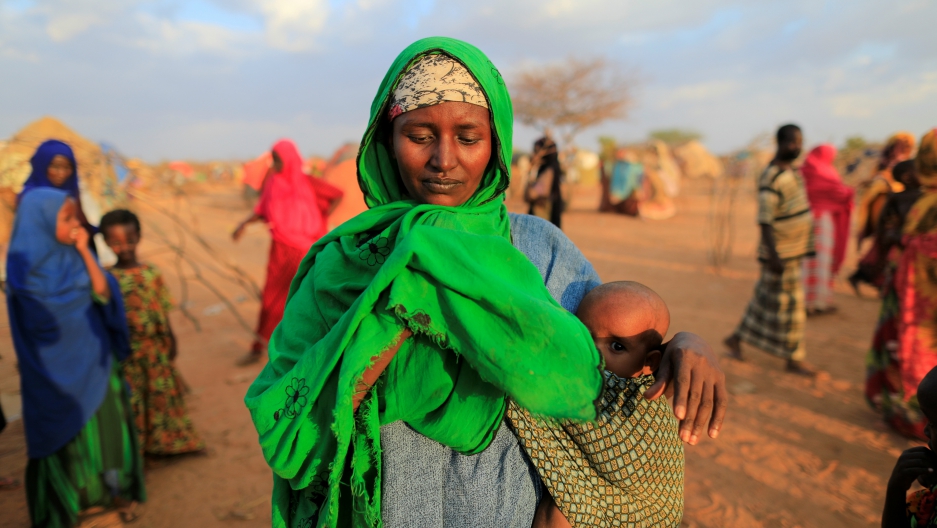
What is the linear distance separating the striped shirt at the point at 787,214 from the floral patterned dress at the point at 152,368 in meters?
5.29

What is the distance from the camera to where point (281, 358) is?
1.29 metres

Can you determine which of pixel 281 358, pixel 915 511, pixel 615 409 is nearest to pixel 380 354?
pixel 281 358

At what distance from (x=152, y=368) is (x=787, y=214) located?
5.69 m

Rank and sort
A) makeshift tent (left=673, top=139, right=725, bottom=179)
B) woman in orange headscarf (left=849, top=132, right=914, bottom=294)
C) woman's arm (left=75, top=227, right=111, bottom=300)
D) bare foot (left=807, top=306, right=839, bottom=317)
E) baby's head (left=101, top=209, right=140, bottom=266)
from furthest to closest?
makeshift tent (left=673, top=139, right=725, bottom=179)
bare foot (left=807, top=306, right=839, bottom=317)
woman in orange headscarf (left=849, top=132, right=914, bottom=294)
baby's head (left=101, top=209, right=140, bottom=266)
woman's arm (left=75, top=227, right=111, bottom=300)

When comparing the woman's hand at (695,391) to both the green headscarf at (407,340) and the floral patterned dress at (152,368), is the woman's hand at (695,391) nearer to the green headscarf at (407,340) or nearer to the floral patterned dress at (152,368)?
the green headscarf at (407,340)

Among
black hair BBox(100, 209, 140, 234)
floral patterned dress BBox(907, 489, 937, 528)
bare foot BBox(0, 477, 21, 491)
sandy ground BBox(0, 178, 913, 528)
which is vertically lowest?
sandy ground BBox(0, 178, 913, 528)

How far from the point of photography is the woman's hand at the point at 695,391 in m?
1.13

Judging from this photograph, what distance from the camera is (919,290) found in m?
3.96

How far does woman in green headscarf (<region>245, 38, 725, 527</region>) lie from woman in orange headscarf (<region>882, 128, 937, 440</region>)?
375 cm

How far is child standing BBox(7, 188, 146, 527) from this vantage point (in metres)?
2.99

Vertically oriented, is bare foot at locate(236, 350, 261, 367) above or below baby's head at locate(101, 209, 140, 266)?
below

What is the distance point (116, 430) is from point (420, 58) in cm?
331

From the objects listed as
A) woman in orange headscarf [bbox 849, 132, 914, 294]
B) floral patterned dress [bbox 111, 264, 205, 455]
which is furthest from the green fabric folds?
woman in orange headscarf [bbox 849, 132, 914, 294]

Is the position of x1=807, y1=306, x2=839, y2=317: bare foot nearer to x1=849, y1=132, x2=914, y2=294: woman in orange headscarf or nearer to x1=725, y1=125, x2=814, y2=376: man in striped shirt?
x1=849, y1=132, x2=914, y2=294: woman in orange headscarf
